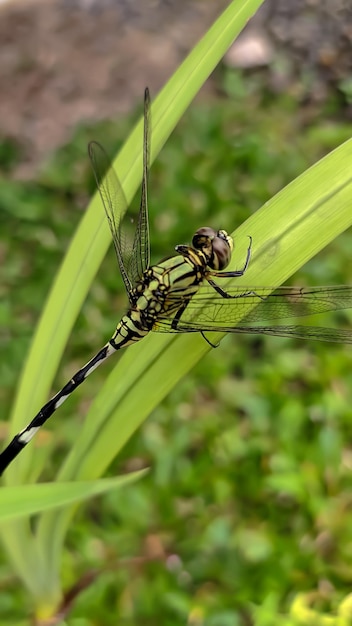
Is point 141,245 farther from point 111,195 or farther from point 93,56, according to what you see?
point 93,56

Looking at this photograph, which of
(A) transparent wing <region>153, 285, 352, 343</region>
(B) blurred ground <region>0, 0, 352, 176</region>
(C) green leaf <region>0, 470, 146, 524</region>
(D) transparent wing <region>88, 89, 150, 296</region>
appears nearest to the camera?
(C) green leaf <region>0, 470, 146, 524</region>

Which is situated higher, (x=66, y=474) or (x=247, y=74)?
(x=247, y=74)

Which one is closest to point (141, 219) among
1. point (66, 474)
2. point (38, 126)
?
point (66, 474)

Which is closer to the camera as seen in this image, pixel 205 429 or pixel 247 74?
pixel 205 429

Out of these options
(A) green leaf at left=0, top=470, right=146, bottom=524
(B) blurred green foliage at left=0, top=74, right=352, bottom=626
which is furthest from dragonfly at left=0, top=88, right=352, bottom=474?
(B) blurred green foliage at left=0, top=74, right=352, bottom=626

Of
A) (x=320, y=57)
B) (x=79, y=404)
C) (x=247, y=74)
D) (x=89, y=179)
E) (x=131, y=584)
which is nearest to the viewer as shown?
(x=131, y=584)

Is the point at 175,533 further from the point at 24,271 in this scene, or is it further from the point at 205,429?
the point at 24,271

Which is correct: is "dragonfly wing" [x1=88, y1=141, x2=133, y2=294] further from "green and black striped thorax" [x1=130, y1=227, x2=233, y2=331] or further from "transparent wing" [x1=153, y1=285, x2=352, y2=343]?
"transparent wing" [x1=153, y1=285, x2=352, y2=343]
